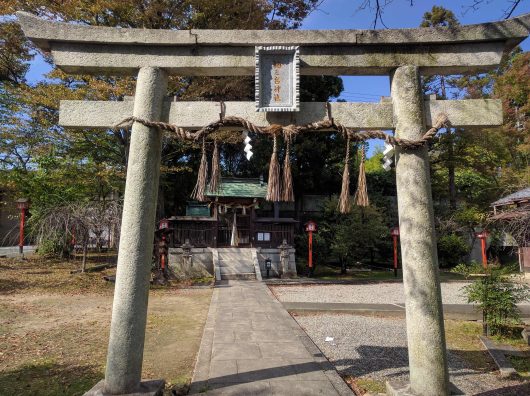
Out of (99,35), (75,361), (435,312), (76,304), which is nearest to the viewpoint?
(435,312)

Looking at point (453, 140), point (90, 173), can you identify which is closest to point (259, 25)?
point (90, 173)

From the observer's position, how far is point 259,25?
43.9 feet

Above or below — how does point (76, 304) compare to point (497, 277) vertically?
below

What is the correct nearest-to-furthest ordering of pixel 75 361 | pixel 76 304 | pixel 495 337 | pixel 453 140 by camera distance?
1. pixel 75 361
2. pixel 495 337
3. pixel 76 304
4. pixel 453 140

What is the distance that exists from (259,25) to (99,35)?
34.1ft

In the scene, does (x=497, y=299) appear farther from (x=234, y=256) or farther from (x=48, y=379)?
(x=234, y=256)

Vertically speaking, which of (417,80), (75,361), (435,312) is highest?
(417,80)

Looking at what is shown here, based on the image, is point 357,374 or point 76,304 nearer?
point 357,374

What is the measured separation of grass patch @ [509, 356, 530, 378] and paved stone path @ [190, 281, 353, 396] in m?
2.94

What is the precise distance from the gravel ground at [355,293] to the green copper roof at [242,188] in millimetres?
5103

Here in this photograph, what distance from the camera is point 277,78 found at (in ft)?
13.5

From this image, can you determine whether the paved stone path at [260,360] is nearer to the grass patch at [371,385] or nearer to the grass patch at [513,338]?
the grass patch at [371,385]

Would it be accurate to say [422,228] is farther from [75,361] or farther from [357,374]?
[75,361]

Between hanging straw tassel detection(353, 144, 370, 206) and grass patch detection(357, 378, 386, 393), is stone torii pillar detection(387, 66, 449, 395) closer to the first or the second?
hanging straw tassel detection(353, 144, 370, 206)
